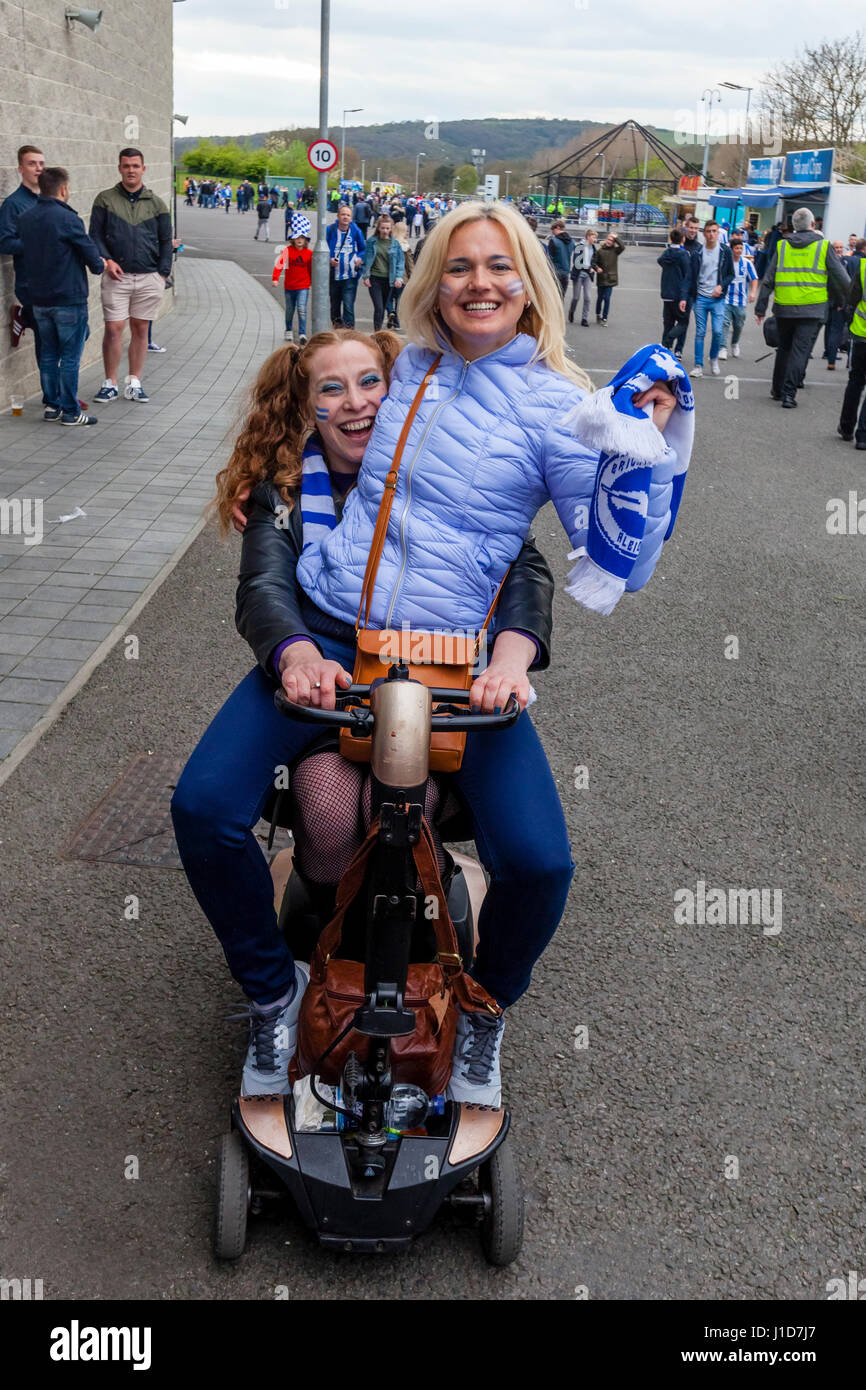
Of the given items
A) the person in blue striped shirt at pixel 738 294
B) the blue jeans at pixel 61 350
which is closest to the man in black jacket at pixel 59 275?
the blue jeans at pixel 61 350

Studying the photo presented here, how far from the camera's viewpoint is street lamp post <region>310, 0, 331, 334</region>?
19500 millimetres

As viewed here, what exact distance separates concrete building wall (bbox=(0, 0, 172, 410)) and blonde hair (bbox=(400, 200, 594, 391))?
29.0 feet

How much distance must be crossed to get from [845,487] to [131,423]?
5.90m

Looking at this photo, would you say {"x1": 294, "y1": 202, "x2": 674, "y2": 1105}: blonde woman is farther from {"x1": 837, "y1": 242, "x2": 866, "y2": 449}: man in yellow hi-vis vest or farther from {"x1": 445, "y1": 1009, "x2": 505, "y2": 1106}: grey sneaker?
{"x1": 837, "y1": 242, "x2": 866, "y2": 449}: man in yellow hi-vis vest

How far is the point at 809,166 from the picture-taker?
47125 mm

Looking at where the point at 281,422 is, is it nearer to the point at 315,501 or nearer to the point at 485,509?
the point at 315,501

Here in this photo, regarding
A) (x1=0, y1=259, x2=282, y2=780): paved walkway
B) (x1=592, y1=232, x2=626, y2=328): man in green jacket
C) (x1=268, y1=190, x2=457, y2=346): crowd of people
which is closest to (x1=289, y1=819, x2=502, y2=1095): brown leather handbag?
(x1=0, y1=259, x2=282, y2=780): paved walkway

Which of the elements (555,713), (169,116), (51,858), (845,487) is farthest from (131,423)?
(169,116)

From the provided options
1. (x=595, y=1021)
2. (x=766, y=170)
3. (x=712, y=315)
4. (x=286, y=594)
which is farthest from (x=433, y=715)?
(x=766, y=170)

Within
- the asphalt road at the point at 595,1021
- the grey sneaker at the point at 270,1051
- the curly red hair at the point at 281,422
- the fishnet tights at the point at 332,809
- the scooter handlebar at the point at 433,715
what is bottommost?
the asphalt road at the point at 595,1021

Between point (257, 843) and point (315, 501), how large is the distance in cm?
80

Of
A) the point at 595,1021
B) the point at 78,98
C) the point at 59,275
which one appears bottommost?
the point at 595,1021

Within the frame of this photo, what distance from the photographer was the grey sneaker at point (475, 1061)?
262 cm

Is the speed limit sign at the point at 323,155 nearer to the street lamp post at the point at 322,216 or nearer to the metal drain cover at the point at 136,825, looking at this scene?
the street lamp post at the point at 322,216
